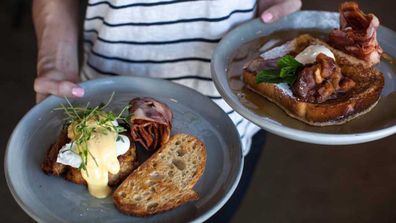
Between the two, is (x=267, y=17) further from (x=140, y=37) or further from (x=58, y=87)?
(x=58, y=87)

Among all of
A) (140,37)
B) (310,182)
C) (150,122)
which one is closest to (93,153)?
(150,122)

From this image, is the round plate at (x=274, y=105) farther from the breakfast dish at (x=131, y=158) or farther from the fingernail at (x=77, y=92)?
the fingernail at (x=77, y=92)

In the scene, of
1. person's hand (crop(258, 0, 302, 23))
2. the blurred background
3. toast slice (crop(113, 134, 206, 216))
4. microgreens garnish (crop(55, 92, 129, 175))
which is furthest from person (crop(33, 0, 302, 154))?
the blurred background

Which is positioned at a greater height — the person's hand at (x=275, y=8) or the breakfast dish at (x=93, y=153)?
the person's hand at (x=275, y=8)

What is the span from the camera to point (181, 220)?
0.91m

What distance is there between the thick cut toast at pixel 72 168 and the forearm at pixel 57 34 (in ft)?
0.91

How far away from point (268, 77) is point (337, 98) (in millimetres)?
156

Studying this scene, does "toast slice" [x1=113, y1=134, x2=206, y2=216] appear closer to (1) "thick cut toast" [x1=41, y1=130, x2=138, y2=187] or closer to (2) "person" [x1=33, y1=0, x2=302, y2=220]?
(1) "thick cut toast" [x1=41, y1=130, x2=138, y2=187]

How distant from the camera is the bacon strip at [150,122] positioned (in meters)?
1.03

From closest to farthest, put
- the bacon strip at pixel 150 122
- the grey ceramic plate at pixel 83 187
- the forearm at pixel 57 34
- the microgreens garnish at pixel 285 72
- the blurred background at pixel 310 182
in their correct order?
the grey ceramic plate at pixel 83 187 → the bacon strip at pixel 150 122 → the microgreens garnish at pixel 285 72 → the forearm at pixel 57 34 → the blurred background at pixel 310 182

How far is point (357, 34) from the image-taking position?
122 centimetres

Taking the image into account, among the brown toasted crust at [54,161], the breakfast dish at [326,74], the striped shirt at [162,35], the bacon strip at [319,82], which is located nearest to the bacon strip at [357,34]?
the breakfast dish at [326,74]

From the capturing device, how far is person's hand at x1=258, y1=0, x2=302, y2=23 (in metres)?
1.26

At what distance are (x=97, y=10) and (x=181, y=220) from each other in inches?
22.0
